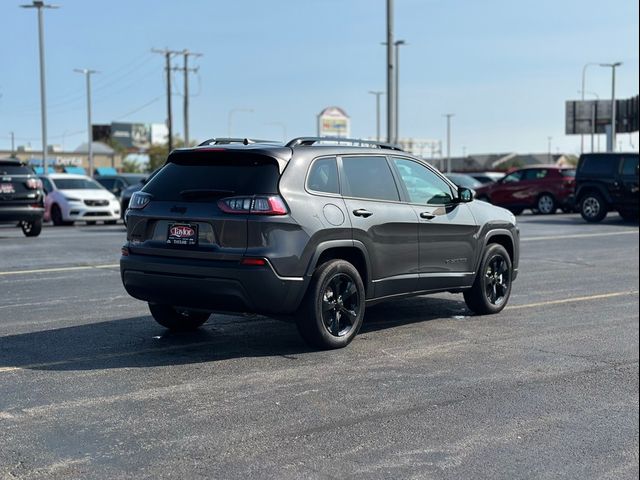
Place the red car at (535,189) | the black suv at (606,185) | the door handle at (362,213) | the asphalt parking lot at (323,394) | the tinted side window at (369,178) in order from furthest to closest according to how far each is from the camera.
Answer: the red car at (535,189)
the black suv at (606,185)
the tinted side window at (369,178)
the door handle at (362,213)
the asphalt parking lot at (323,394)

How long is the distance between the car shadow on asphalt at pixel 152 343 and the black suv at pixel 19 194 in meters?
11.0

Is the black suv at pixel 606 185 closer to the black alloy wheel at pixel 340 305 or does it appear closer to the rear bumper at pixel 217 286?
the black alloy wheel at pixel 340 305

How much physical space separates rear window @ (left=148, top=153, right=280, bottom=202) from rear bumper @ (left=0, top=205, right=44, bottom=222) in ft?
40.2

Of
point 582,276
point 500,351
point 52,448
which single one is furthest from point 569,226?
point 52,448

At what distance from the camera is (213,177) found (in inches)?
291

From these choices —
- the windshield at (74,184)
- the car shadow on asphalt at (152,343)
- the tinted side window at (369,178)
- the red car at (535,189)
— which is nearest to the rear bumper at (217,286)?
the car shadow on asphalt at (152,343)

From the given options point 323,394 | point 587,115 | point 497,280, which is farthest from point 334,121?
point 323,394

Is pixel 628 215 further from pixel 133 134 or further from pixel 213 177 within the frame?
pixel 133 134

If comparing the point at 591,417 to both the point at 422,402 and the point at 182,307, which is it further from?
the point at 182,307

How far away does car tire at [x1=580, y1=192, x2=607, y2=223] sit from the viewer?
2520 centimetres

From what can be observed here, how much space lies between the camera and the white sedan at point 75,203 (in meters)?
26.3

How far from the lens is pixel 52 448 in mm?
4969

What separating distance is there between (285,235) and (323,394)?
1.46 metres

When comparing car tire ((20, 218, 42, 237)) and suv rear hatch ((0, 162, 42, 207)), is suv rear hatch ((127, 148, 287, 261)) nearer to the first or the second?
suv rear hatch ((0, 162, 42, 207))
